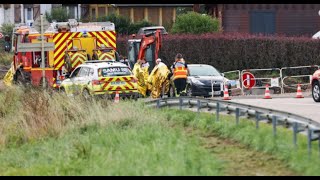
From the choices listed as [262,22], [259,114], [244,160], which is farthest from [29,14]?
[244,160]

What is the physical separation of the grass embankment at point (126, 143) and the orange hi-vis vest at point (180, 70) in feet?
25.2

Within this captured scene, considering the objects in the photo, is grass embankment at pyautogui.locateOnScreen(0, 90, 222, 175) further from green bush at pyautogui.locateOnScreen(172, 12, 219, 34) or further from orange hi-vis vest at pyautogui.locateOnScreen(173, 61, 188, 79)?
green bush at pyautogui.locateOnScreen(172, 12, 219, 34)

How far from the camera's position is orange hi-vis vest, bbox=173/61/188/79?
30.2 meters

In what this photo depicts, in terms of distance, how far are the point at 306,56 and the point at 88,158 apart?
1124 inches

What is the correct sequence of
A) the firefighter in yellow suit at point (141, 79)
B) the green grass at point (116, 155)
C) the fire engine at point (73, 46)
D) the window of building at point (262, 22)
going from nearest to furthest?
the green grass at point (116, 155) → the firefighter in yellow suit at point (141, 79) → the fire engine at point (73, 46) → the window of building at point (262, 22)

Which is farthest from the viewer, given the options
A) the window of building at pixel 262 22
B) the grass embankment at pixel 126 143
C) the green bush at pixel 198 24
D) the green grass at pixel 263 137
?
the window of building at pixel 262 22

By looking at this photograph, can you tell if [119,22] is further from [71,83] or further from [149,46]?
[71,83]

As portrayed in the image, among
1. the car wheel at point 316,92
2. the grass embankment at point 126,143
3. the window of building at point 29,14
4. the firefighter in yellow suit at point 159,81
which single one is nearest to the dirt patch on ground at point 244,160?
the grass embankment at point 126,143

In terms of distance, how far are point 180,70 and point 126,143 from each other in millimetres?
14843

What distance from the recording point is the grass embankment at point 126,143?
13266mm

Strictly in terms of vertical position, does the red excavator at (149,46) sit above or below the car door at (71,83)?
above

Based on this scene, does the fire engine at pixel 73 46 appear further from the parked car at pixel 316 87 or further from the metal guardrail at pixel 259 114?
the metal guardrail at pixel 259 114

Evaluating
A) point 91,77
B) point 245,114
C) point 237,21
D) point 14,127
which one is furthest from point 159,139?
point 237,21
